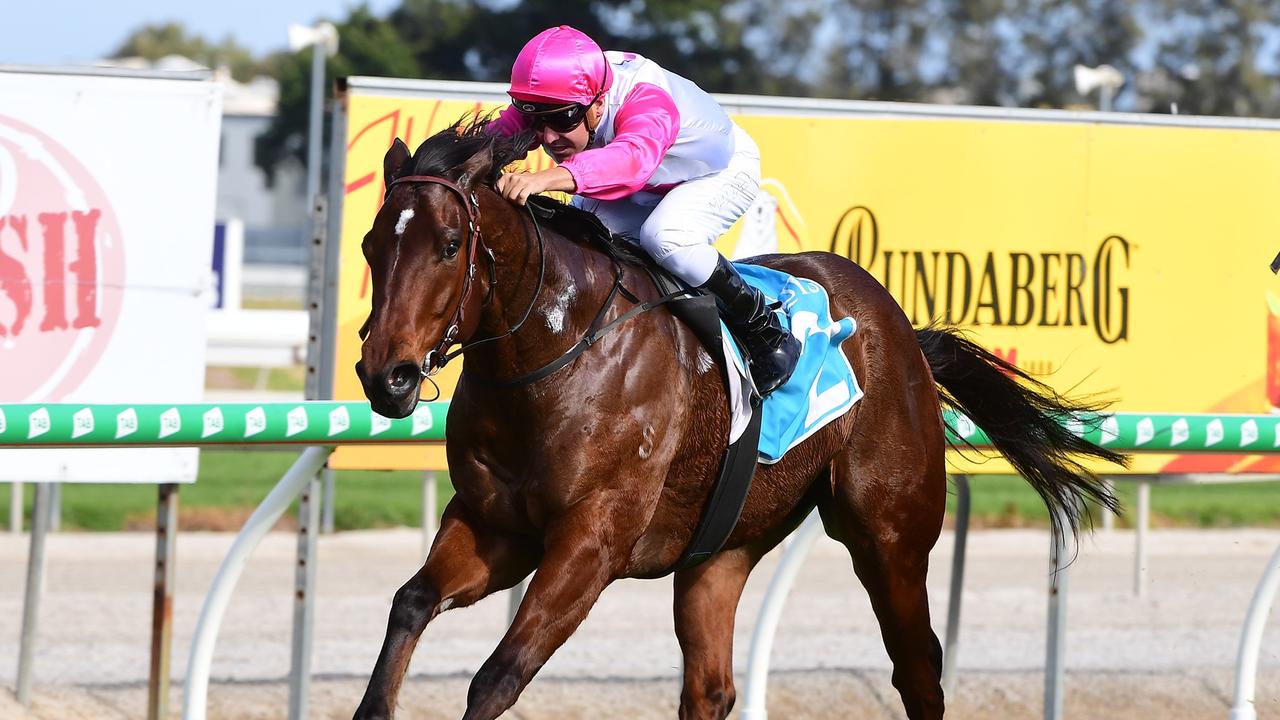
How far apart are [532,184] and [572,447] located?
0.55 meters

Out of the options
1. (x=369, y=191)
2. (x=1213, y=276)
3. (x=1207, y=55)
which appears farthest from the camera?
(x=1207, y=55)

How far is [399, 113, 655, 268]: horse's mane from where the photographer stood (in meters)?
3.22

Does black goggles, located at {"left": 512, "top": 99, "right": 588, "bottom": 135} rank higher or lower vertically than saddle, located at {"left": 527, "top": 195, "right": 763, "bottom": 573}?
higher

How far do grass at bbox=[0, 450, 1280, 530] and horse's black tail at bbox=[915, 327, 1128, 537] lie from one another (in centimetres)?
503

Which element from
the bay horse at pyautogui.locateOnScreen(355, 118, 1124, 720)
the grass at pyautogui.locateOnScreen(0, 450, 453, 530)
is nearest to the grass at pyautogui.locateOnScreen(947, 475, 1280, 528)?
the grass at pyautogui.locateOnScreen(0, 450, 453, 530)

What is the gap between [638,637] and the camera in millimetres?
7133

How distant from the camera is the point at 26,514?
10891mm

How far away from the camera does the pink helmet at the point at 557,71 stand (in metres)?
3.45

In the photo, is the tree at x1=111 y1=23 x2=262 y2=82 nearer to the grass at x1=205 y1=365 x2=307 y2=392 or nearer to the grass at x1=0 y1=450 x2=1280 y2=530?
the grass at x1=205 y1=365 x2=307 y2=392

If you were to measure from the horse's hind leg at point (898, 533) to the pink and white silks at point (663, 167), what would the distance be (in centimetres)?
74

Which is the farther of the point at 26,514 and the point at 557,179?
the point at 26,514

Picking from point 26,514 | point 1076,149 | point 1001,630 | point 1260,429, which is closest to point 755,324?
point 1260,429

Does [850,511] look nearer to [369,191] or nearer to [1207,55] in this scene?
[369,191]

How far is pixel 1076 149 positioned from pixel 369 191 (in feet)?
8.05
